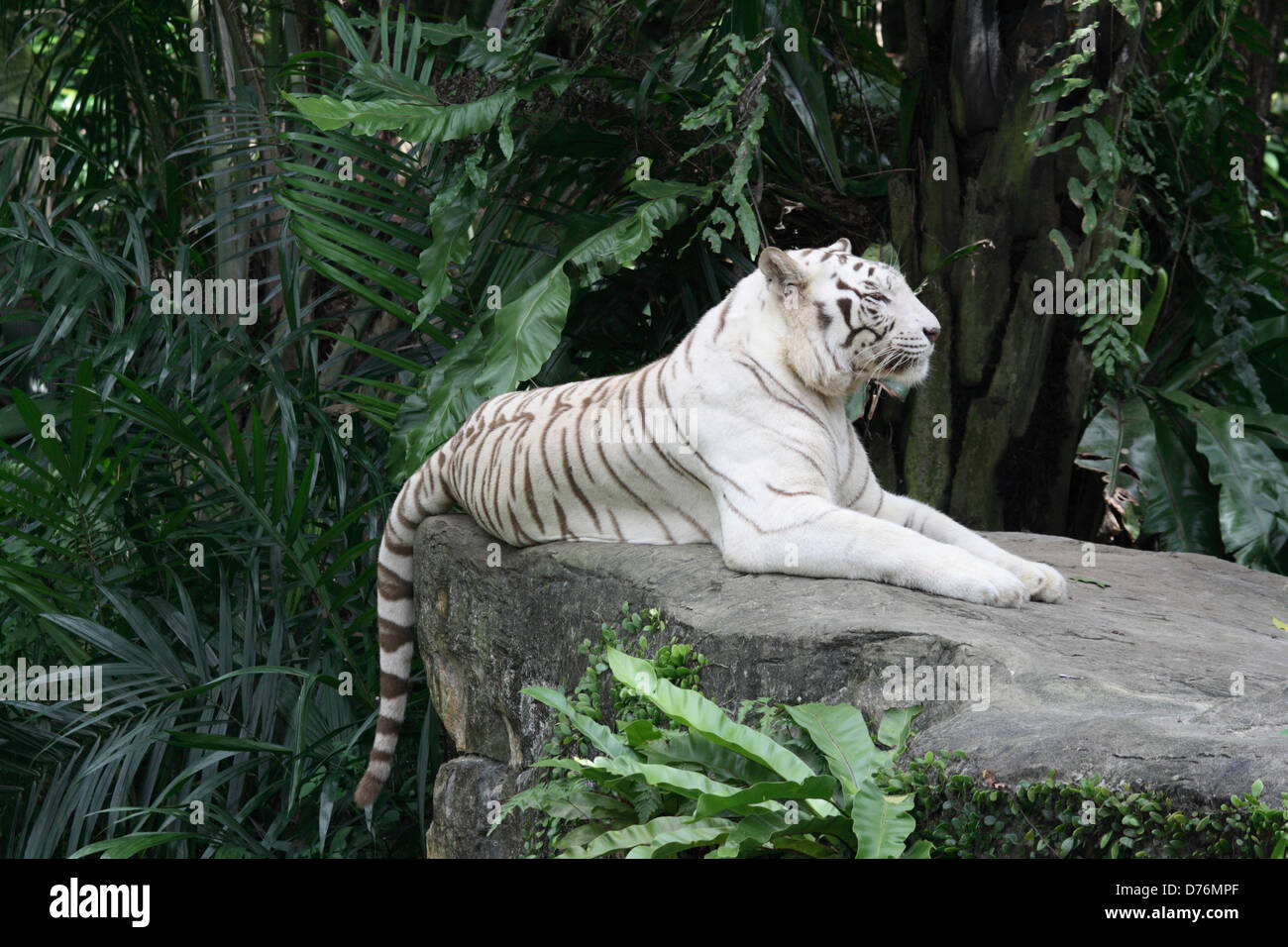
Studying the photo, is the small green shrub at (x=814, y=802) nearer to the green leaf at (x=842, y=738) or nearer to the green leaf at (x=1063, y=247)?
the green leaf at (x=842, y=738)

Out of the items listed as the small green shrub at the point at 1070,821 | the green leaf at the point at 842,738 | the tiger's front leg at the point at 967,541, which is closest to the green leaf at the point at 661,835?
the green leaf at the point at 842,738

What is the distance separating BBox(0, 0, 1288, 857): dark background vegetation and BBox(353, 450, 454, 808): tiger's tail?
0.21 meters

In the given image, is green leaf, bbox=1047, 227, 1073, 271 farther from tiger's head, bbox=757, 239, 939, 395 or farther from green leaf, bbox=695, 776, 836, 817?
green leaf, bbox=695, 776, 836, 817

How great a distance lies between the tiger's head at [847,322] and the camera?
411 centimetres

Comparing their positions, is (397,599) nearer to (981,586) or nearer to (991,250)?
(981,586)

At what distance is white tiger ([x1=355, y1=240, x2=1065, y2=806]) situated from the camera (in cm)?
375

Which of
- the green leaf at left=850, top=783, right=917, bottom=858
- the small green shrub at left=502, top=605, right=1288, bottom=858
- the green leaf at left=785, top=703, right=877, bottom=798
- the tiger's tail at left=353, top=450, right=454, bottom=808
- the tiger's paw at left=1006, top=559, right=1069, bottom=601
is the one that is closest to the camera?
the small green shrub at left=502, top=605, right=1288, bottom=858

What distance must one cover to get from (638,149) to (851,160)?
5.06 ft

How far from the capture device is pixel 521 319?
527 centimetres

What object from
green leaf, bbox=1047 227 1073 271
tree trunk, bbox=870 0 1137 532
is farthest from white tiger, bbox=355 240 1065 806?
green leaf, bbox=1047 227 1073 271

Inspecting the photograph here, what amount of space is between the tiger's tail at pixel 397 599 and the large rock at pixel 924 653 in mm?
140

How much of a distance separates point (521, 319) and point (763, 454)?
5.28 feet
